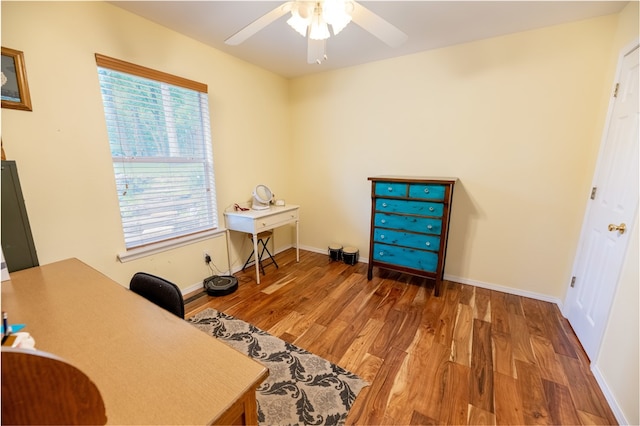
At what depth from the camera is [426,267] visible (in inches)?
101

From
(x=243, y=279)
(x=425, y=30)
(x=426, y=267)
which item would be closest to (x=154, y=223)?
(x=243, y=279)

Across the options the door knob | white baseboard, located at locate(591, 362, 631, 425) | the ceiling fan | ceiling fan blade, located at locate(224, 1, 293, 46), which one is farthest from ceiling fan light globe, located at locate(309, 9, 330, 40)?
white baseboard, located at locate(591, 362, 631, 425)

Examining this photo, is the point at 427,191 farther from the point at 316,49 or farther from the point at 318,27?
the point at 318,27

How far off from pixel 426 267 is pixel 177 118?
2.76 meters

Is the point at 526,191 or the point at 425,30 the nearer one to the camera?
the point at 425,30

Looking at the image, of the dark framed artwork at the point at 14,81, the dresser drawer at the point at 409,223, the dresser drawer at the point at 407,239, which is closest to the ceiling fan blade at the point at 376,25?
the dresser drawer at the point at 409,223

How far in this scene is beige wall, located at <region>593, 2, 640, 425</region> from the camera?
1.27m

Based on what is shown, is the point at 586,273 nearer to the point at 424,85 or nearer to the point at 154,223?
the point at 424,85

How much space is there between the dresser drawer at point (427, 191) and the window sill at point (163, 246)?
2.06 meters

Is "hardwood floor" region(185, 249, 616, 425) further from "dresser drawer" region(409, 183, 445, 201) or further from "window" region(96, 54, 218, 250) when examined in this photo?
"dresser drawer" region(409, 183, 445, 201)

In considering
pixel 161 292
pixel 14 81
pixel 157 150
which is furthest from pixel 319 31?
pixel 14 81

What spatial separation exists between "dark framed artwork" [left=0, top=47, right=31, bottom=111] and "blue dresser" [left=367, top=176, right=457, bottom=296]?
257 cm

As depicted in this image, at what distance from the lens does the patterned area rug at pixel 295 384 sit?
1.37m

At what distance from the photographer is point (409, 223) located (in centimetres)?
257
